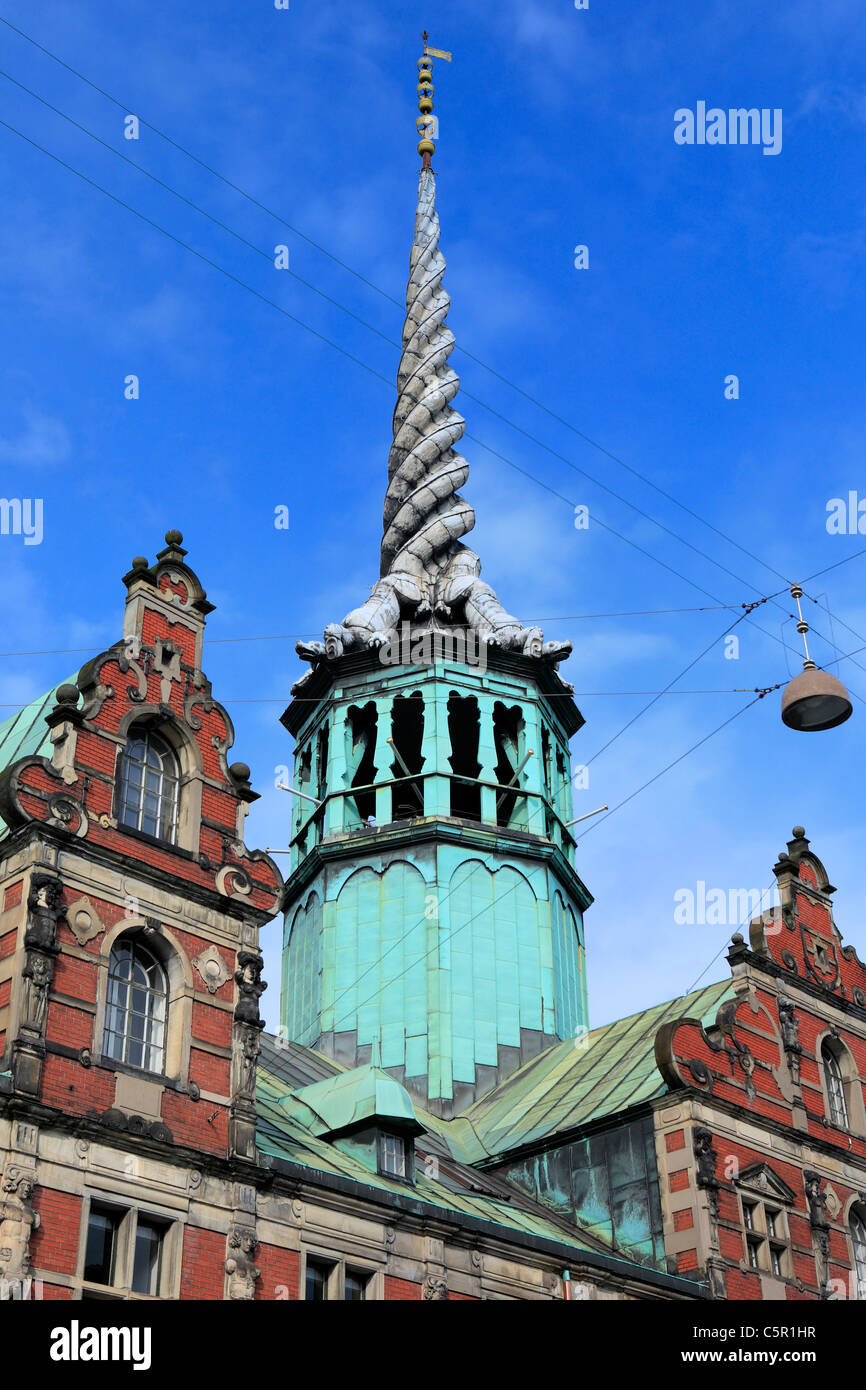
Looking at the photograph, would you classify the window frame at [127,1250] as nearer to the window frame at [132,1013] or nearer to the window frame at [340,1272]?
the window frame at [132,1013]

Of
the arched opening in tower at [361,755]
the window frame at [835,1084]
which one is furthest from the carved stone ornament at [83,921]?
the arched opening in tower at [361,755]

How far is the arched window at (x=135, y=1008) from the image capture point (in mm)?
29094

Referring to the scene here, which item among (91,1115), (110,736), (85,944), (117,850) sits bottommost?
(91,1115)

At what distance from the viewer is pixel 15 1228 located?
83.0 feet

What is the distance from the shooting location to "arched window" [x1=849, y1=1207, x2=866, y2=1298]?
131 ft

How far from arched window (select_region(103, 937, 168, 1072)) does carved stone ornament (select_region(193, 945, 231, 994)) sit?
0.73 meters

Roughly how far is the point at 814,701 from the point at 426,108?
1551 inches

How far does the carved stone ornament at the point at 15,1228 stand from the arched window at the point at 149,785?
726 centimetres

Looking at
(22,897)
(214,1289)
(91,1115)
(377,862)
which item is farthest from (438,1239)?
(377,862)

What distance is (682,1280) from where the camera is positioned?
3609cm

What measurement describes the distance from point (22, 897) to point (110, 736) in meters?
4.06

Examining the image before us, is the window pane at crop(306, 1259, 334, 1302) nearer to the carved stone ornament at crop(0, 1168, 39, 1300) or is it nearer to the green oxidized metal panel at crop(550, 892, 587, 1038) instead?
the carved stone ornament at crop(0, 1168, 39, 1300)
